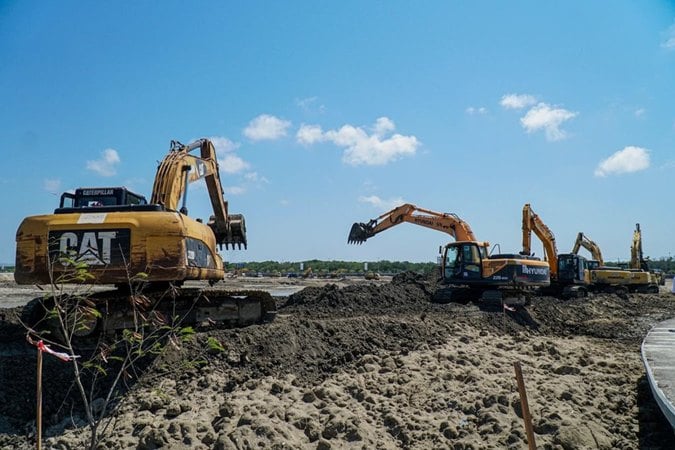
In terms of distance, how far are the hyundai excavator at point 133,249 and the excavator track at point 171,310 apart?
2cm

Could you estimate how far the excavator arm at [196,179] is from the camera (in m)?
9.59

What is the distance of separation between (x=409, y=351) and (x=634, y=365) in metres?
4.31

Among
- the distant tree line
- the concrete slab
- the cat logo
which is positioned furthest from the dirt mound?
the distant tree line

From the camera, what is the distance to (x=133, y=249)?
315 inches

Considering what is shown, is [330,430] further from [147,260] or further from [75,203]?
[75,203]

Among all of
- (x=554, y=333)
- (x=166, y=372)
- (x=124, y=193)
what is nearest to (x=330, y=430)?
(x=166, y=372)

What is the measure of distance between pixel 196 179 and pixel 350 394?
540 centimetres

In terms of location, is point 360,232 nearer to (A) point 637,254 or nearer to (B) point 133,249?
(B) point 133,249

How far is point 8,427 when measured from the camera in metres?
6.97

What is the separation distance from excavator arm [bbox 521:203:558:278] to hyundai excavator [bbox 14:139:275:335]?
54.5 feet

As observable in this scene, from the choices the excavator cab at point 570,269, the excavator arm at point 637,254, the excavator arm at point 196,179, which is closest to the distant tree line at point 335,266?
the excavator arm at point 637,254

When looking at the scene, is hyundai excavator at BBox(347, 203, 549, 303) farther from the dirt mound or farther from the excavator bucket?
the excavator bucket

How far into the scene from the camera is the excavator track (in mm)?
8578

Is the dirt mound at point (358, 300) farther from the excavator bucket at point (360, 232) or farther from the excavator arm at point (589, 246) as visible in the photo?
the excavator arm at point (589, 246)
